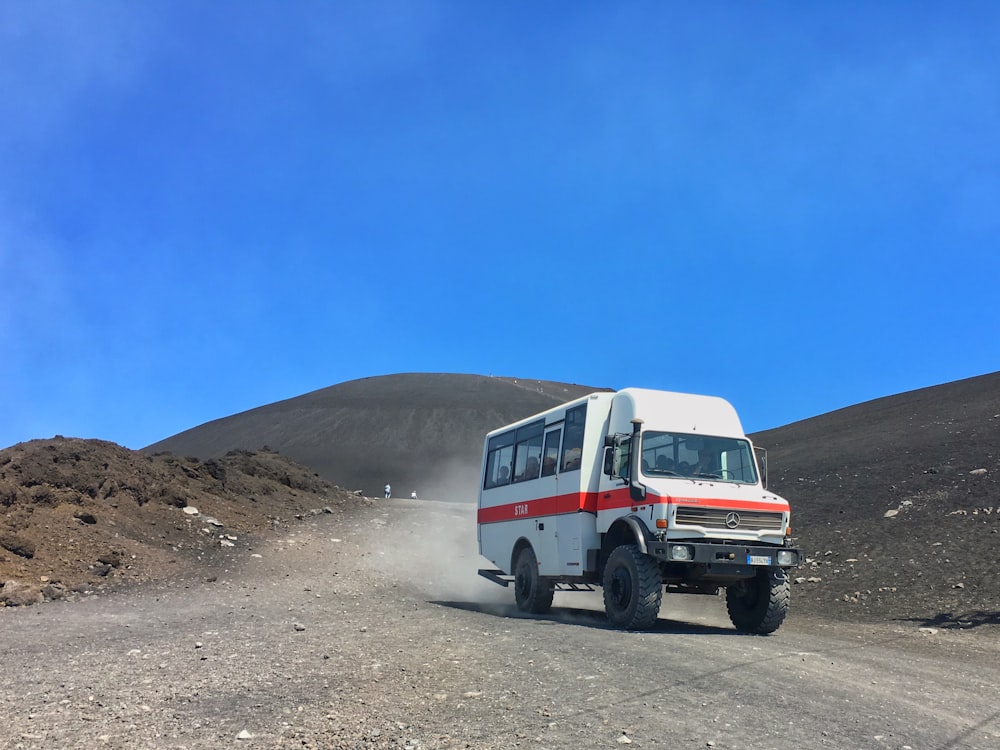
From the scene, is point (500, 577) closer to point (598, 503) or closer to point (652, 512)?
point (598, 503)

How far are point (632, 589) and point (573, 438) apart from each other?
3126mm

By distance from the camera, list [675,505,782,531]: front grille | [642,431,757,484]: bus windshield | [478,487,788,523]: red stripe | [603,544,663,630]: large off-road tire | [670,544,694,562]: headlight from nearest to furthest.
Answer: [670,544,694,562]: headlight < [603,544,663,630]: large off-road tire < [675,505,782,531]: front grille < [478,487,788,523]: red stripe < [642,431,757,484]: bus windshield

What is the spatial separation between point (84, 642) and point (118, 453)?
1523cm

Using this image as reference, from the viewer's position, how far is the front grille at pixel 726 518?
467 inches

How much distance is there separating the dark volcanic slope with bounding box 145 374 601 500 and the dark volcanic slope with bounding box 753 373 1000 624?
30.7 meters

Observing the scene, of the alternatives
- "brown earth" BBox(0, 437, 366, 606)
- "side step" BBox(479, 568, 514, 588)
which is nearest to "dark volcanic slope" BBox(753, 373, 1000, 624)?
"side step" BBox(479, 568, 514, 588)

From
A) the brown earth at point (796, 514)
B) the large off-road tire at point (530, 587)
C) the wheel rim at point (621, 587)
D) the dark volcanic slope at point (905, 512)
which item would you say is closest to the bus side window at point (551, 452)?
the large off-road tire at point (530, 587)

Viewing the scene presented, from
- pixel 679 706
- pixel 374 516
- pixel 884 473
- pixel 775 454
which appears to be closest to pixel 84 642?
pixel 679 706

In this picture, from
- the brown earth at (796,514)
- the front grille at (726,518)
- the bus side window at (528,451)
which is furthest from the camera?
the brown earth at (796,514)

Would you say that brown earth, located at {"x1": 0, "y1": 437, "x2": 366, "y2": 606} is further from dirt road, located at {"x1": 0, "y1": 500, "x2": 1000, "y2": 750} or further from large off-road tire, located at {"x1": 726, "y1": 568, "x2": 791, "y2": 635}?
large off-road tire, located at {"x1": 726, "y1": 568, "x2": 791, "y2": 635}

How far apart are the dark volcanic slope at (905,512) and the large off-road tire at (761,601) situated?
15.5 feet

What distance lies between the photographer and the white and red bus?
11875 mm

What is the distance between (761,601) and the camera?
12641 mm

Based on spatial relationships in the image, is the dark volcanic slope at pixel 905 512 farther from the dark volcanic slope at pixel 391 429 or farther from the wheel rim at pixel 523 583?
the dark volcanic slope at pixel 391 429
